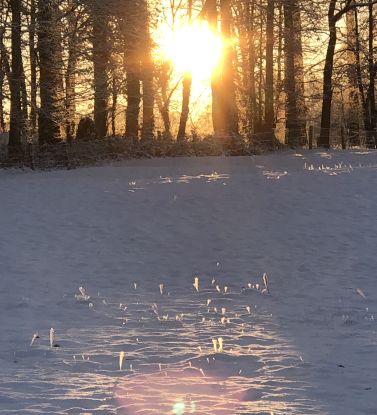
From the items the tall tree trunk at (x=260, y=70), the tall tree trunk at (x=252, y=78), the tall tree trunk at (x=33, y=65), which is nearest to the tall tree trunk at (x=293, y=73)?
the tall tree trunk at (x=260, y=70)

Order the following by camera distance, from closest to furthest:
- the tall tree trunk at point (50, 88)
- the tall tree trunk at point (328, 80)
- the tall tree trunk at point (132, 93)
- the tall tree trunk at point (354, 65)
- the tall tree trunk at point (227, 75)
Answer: the tall tree trunk at point (50, 88)
the tall tree trunk at point (132, 93)
the tall tree trunk at point (227, 75)
the tall tree trunk at point (328, 80)
the tall tree trunk at point (354, 65)

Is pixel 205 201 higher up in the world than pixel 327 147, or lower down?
lower down

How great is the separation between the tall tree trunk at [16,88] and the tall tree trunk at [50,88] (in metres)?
0.84

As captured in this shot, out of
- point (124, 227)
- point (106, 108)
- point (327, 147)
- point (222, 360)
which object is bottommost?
point (222, 360)

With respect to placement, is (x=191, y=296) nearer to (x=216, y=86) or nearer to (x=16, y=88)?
(x=16, y=88)

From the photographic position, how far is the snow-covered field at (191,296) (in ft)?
16.2

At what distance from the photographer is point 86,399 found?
4688 mm

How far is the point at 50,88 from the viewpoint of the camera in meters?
23.6

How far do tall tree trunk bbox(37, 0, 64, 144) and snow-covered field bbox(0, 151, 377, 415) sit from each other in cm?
598

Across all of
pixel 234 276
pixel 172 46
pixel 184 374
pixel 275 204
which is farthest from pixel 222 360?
pixel 172 46

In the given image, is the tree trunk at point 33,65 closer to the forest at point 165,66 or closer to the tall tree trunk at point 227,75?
the forest at point 165,66

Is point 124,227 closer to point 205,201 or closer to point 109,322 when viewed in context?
point 205,201

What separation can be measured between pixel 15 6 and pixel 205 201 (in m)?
13.2

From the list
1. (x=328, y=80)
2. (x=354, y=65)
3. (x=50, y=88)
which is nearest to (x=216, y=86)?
(x=328, y=80)
